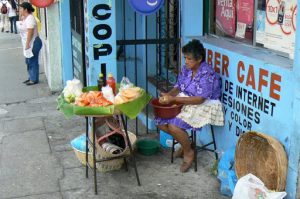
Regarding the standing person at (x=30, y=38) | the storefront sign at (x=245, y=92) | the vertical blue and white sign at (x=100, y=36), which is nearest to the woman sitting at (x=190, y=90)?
the storefront sign at (x=245, y=92)

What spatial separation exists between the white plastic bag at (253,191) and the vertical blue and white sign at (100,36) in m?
A: 2.06

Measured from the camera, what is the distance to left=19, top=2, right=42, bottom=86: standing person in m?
8.57

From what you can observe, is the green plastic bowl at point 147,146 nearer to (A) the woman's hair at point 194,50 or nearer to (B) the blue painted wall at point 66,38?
(A) the woman's hair at point 194,50

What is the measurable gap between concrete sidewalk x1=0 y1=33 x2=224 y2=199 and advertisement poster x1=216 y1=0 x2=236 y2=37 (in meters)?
1.42

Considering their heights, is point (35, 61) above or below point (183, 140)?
above

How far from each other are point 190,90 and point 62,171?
5.24ft

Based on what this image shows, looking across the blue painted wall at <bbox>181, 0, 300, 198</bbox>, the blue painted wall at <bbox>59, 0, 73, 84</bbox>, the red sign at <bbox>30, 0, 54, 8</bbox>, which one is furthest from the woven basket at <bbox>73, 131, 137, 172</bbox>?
the red sign at <bbox>30, 0, 54, 8</bbox>

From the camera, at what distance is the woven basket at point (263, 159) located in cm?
360

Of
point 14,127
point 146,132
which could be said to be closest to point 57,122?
point 14,127

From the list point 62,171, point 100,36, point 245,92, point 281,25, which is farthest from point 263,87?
point 62,171

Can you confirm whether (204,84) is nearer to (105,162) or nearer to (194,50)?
(194,50)

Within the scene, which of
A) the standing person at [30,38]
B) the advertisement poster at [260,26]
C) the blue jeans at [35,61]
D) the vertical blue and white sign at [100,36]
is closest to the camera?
the advertisement poster at [260,26]

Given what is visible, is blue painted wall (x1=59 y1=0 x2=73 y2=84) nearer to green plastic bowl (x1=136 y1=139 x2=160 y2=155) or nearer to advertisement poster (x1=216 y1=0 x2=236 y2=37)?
green plastic bowl (x1=136 y1=139 x2=160 y2=155)

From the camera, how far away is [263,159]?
3.87 metres
